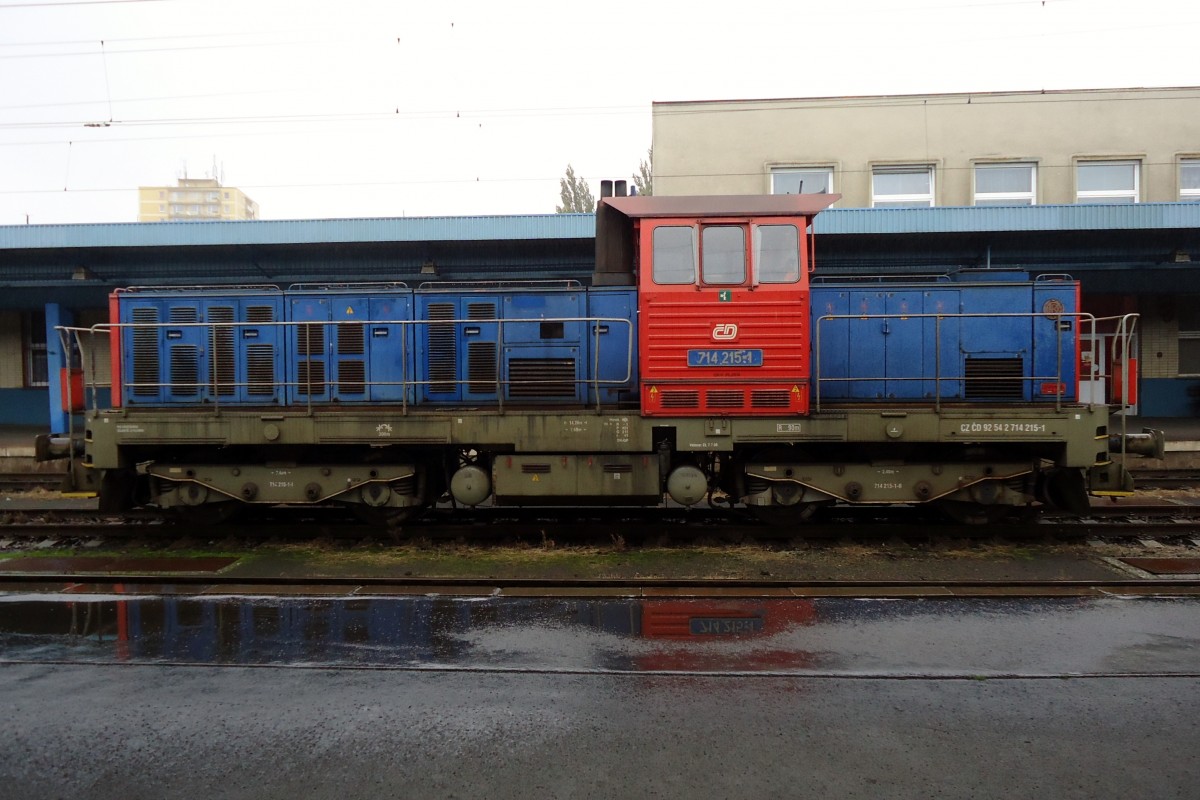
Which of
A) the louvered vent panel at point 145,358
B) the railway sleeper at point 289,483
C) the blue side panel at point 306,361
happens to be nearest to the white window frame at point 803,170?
the blue side panel at point 306,361

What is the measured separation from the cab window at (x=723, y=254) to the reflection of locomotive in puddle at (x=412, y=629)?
10.6 ft

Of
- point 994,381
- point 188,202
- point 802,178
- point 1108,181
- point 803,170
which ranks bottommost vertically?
point 994,381

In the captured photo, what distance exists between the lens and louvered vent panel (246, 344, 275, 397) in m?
8.62

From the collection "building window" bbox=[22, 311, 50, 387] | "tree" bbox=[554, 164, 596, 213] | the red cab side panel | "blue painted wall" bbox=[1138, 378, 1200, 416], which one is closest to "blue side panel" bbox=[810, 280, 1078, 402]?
the red cab side panel

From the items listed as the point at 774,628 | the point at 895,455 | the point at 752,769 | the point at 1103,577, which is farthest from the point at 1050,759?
the point at 895,455

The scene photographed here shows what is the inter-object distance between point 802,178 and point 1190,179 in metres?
9.44

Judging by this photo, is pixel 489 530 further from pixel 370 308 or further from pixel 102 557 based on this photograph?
pixel 102 557

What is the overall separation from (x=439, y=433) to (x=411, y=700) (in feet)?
12.4

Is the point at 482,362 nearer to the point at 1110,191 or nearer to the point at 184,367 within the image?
the point at 184,367

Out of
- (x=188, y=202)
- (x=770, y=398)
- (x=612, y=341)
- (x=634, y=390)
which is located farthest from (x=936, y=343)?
(x=188, y=202)

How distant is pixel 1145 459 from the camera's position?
13258mm

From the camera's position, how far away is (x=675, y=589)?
655cm

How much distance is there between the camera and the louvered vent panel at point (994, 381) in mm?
8148

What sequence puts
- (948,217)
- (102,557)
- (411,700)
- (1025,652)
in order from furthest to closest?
1. (948,217)
2. (102,557)
3. (1025,652)
4. (411,700)
